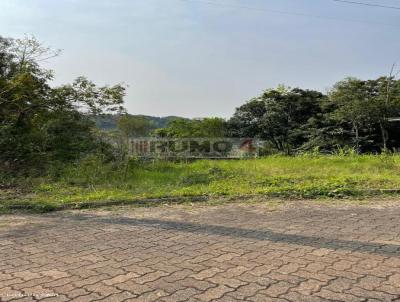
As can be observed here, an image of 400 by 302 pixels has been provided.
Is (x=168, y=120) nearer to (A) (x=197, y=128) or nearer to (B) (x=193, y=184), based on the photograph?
(A) (x=197, y=128)

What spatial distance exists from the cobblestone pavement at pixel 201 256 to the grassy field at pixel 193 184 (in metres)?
1.24

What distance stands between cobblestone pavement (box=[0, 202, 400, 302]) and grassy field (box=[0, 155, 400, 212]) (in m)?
1.24

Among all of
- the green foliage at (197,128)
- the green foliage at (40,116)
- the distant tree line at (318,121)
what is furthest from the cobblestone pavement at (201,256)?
the green foliage at (197,128)

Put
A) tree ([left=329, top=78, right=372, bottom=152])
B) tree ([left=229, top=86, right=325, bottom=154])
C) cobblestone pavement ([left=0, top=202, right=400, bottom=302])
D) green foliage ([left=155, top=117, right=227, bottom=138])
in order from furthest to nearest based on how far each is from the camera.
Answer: green foliage ([left=155, top=117, right=227, bottom=138]) → tree ([left=229, top=86, right=325, bottom=154]) → tree ([left=329, top=78, right=372, bottom=152]) → cobblestone pavement ([left=0, top=202, right=400, bottom=302])

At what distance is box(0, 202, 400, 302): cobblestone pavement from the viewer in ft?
Result: 9.75

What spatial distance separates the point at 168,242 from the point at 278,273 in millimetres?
1355

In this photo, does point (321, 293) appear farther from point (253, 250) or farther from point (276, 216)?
point (276, 216)

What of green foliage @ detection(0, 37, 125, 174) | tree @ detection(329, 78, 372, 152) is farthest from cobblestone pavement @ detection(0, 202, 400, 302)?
tree @ detection(329, 78, 372, 152)

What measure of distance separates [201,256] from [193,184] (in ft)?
16.6

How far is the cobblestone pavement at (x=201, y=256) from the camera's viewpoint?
297 centimetres

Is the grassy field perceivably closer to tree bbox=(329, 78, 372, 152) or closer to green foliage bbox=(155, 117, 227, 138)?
tree bbox=(329, 78, 372, 152)

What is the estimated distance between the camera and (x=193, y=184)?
8891mm

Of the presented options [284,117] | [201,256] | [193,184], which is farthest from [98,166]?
[284,117]

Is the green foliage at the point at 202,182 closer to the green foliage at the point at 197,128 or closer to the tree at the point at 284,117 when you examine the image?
the tree at the point at 284,117
